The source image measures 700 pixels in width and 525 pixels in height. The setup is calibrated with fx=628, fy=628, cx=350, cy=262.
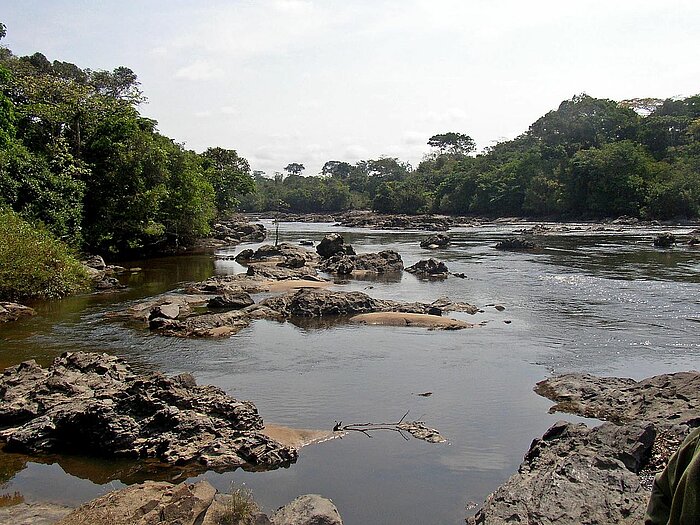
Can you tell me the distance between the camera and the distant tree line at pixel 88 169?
26391mm

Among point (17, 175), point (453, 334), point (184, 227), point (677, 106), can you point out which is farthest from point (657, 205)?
point (17, 175)

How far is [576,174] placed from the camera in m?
72.1

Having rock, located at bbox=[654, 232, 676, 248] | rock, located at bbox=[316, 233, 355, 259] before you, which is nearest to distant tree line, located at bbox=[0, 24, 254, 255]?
rock, located at bbox=[316, 233, 355, 259]

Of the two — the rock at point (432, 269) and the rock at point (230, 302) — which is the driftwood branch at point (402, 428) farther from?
the rock at point (432, 269)

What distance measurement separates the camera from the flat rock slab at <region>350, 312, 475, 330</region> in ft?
60.0

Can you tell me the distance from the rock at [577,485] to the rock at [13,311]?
16.1 metres

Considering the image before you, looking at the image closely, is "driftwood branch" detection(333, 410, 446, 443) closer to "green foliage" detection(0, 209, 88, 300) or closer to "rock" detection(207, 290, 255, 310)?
"rock" detection(207, 290, 255, 310)

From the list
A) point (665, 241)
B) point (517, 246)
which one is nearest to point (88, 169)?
point (517, 246)

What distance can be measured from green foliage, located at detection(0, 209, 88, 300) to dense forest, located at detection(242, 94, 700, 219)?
58.6 m

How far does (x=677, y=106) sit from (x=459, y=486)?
8633 centimetres

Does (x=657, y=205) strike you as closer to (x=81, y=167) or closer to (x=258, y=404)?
(x=81, y=167)

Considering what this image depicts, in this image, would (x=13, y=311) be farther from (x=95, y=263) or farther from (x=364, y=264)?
(x=364, y=264)

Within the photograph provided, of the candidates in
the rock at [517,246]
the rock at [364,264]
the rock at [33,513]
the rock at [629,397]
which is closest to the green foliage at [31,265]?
the rock at [364,264]

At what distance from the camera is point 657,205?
64.7m
